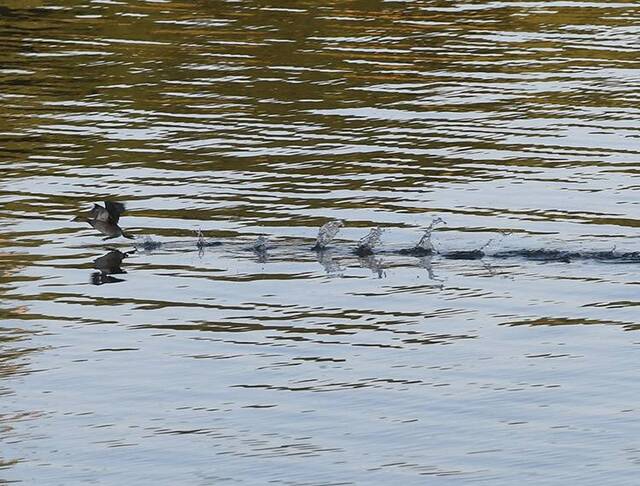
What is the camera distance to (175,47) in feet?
101

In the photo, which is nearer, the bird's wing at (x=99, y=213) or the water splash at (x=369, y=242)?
the water splash at (x=369, y=242)

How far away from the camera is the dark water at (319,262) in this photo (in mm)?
12703

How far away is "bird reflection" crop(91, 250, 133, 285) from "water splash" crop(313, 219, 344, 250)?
6.84 ft

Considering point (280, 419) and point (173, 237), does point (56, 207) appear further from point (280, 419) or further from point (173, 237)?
point (280, 419)

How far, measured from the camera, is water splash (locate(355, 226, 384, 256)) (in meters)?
18.1

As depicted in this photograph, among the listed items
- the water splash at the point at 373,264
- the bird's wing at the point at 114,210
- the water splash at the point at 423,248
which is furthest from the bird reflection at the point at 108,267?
the water splash at the point at 423,248

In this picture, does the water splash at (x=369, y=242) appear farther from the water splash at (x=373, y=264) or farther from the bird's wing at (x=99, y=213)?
the bird's wing at (x=99, y=213)

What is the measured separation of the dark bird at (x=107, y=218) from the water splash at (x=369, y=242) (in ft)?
8.60

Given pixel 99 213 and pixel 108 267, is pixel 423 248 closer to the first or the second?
pixel 108 267

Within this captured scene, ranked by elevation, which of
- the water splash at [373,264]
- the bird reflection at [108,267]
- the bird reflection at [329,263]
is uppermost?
the bird reflection at [108,267]

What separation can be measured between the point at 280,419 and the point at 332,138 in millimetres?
11228

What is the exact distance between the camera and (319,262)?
1775 centimetres

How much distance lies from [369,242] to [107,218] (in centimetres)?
285

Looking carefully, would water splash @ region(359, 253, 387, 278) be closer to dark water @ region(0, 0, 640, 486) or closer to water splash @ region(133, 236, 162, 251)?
dark water @ region(0, 0, 640, 486)
